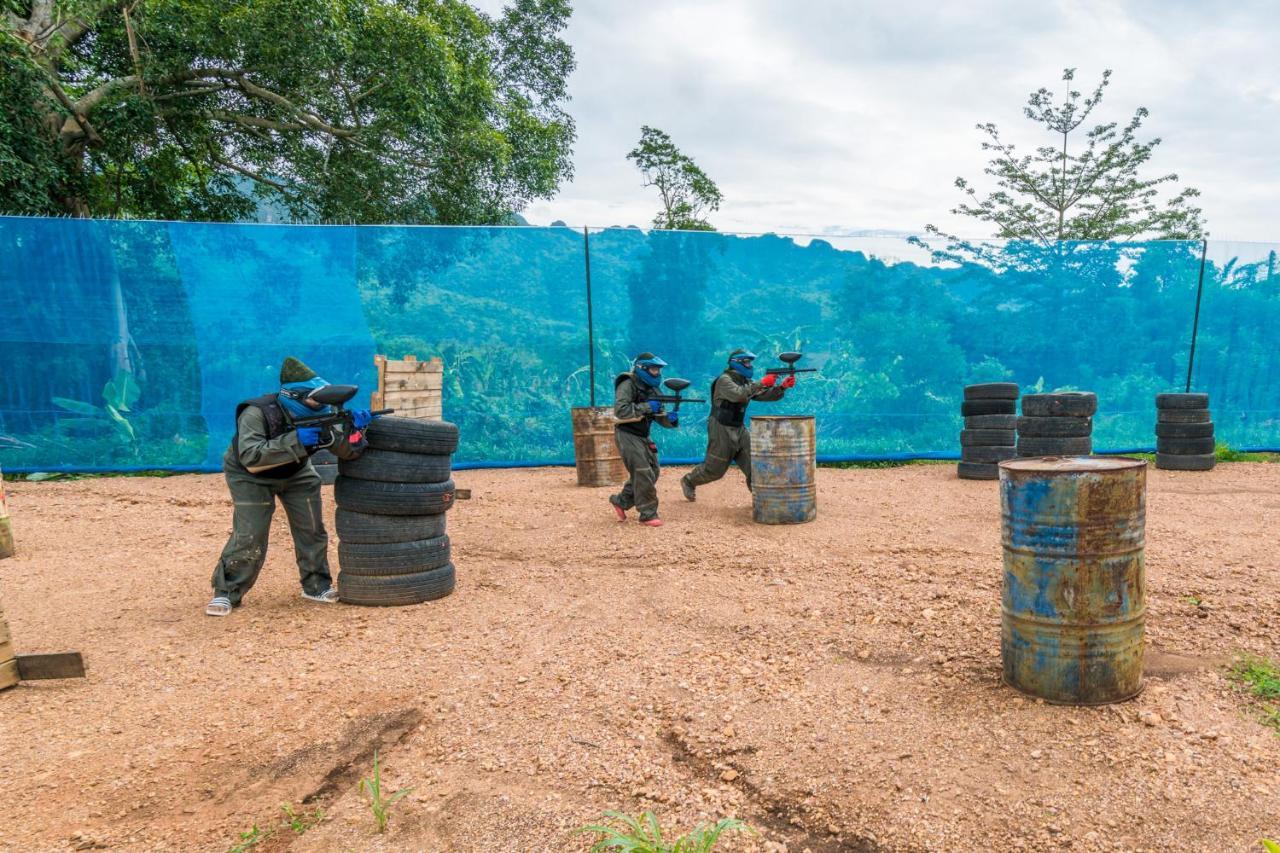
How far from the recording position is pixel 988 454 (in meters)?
8.55

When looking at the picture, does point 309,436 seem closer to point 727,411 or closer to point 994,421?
point 727,411

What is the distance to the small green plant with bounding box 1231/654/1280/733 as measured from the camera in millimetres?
2789

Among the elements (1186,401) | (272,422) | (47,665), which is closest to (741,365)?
Answer: (272,422)

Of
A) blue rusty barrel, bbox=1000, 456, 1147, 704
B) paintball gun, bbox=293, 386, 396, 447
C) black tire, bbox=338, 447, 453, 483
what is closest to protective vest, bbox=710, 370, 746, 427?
black tire, bbox=338, 447, 453, 483

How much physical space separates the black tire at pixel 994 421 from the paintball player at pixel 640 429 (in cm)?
409

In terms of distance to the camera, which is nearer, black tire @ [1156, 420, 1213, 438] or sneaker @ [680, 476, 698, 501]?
sneaker @ [680, 476, 698, 501]

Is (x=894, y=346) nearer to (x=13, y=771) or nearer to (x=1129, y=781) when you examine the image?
(x=1129, y=781)

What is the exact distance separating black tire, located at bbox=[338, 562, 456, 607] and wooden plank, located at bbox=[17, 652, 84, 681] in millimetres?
1391

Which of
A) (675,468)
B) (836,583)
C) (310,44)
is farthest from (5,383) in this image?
(836,583)

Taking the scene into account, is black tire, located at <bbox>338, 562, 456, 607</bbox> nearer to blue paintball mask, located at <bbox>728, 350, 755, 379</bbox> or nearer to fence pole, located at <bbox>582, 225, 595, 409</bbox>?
blue paintball mask, located at <bbox>728, 350, 755, 379</bbox>

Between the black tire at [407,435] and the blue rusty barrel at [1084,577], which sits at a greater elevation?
the black tire at [407,435]

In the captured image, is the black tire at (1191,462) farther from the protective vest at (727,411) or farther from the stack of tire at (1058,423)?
the protective vest at (727,411)

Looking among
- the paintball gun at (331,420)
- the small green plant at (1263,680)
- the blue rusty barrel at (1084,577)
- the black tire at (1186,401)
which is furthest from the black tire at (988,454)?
the paintball gun at (331,420)

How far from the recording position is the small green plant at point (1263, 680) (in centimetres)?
279
